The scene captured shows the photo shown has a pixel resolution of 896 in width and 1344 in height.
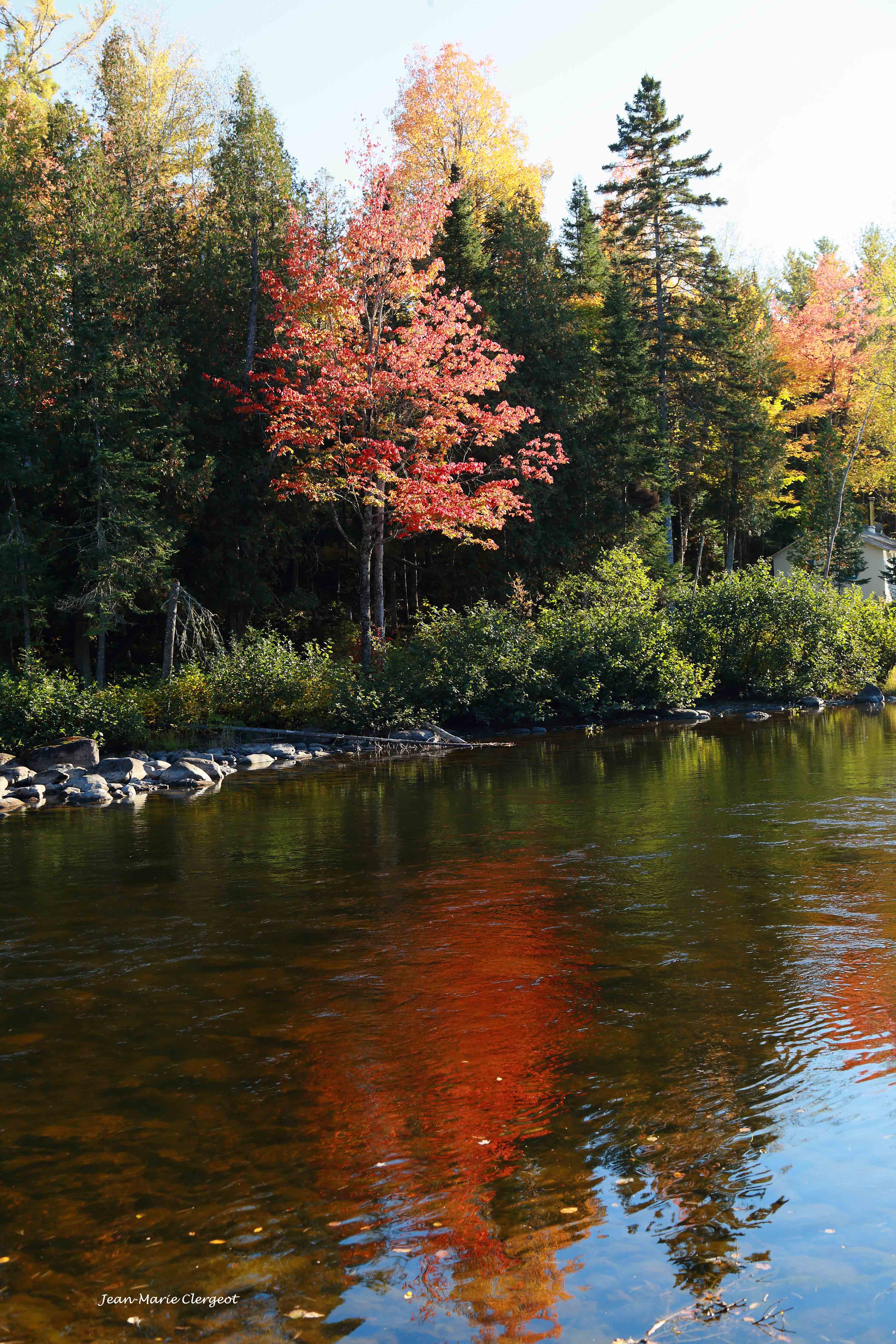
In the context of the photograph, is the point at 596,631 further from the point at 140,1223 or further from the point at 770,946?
the point at 140,1223

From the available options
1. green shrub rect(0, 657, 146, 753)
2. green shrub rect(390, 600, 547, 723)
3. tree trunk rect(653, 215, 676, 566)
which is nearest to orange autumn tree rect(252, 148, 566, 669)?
green shrub rect(390, 600, 547, 723)

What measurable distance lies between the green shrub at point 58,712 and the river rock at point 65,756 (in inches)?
28.2

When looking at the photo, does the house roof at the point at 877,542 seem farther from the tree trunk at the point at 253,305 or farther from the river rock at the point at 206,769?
the river rock at the point at 206,769

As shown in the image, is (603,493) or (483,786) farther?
(603,493)

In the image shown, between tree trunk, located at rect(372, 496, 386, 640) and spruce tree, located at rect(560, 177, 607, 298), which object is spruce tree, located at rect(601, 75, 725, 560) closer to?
spruce tree, located at rect(560, 177, 607, 298)

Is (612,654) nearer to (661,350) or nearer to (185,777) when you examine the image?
(185,777)

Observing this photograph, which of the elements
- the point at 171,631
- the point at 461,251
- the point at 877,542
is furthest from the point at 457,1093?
the point at 877,542

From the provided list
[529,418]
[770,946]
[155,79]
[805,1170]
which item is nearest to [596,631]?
[529,418]

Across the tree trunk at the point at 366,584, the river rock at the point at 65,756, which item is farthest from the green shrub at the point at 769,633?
the river rock at the point at 65,756

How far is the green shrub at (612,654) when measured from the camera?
951 inches

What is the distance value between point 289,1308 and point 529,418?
91.0 feet

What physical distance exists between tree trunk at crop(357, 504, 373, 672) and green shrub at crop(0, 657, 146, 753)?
5632mm

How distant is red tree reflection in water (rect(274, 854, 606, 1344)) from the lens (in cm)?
394

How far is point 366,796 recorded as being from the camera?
15.7 meters
